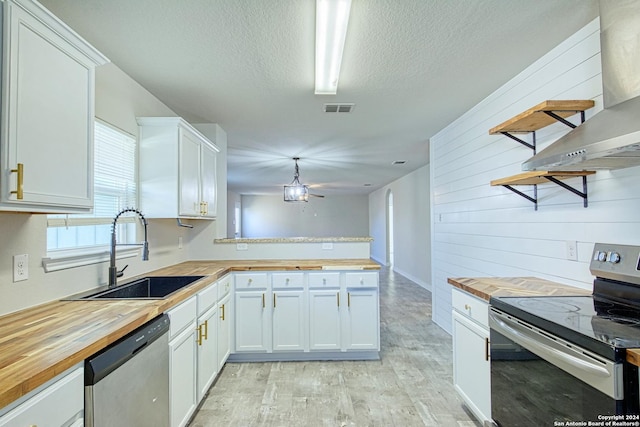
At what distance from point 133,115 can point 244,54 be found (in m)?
1.08

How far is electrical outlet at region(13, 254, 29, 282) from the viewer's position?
4.88ft

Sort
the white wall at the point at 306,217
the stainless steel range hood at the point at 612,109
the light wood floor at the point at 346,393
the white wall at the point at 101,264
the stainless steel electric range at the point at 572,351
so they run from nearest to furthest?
the stainless steel electric range at the point at 572,351 < the stainless steel range hood at the point at 612,109 < the white wall at the point at 101,264 < the light wood floor at the point at 346,393 < the white wall at the point at 306,217

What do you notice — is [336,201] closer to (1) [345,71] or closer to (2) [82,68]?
(1) [345,71]

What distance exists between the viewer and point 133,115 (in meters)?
2.46

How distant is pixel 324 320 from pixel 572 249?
2041 mm

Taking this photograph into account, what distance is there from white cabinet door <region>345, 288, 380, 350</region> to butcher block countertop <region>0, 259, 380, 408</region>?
1595mm

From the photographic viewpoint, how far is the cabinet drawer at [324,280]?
9.75 ft

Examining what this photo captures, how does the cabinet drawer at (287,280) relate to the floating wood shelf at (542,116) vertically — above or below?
below

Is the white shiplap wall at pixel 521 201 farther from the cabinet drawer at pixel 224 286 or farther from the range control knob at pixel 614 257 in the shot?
the cabinet drawer at pixel 224 286

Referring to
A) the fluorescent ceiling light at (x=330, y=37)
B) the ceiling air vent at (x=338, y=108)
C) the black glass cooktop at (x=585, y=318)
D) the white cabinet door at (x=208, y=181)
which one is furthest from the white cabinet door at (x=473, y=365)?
the white cabinet door at (x=208, y=181)

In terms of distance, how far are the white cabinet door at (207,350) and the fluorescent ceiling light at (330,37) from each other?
80.8 inches

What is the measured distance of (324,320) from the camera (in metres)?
2.98

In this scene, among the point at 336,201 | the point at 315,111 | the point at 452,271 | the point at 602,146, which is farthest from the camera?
the point at 336,201

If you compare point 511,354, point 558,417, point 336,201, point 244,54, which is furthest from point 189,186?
point 336,201
